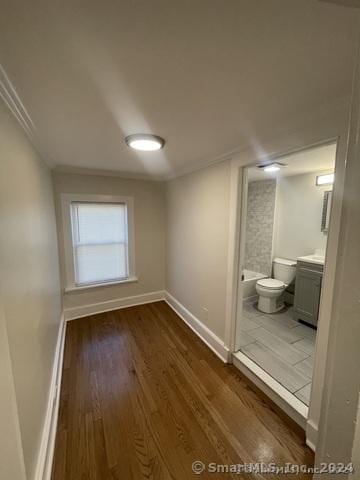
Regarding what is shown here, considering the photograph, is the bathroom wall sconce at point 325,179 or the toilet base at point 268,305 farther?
the toilet base at point 268,305

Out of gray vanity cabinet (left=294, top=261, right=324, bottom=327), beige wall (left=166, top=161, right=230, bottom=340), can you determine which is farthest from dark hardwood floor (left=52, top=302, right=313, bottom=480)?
gray vanity cabinet (left=294, top=261, right=324, bottom=327)

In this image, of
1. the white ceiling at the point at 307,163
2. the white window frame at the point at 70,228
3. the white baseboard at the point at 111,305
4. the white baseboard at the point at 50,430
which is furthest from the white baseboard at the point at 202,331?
the white ceiling at the point at 307,163

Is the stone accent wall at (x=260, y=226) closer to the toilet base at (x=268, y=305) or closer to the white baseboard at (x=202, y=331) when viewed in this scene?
the toilet base at (x=268, y=305)

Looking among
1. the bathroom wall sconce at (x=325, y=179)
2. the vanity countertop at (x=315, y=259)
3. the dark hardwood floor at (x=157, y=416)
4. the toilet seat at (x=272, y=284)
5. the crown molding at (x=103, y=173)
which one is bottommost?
the dark hardwood floor at (x=157, y=416)

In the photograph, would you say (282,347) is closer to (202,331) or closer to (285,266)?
(202,331)

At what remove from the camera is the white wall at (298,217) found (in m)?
3.04

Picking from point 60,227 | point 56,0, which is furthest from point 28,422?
point 60,227

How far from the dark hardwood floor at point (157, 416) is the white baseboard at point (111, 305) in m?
0.58

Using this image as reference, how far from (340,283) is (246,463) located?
1.57 meters

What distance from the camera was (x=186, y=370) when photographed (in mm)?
2016

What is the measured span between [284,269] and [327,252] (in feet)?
7.46

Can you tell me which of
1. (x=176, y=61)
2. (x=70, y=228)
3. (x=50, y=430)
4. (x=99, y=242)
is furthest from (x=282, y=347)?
(x=70, y=228)

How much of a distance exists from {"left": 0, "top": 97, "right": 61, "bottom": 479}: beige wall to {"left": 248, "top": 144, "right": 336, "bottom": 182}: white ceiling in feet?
6.12

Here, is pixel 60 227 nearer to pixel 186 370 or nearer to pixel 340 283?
pixel 186 370
